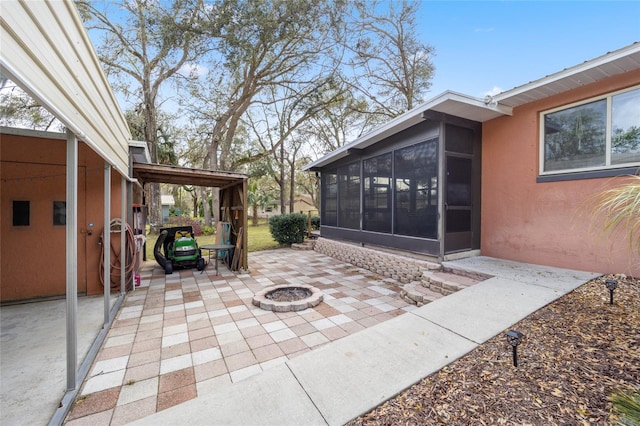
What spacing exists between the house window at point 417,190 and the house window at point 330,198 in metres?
2.90

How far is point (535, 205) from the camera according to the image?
4430mm

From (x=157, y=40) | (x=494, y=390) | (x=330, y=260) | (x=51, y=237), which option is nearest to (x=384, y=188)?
(x=330, y=260)

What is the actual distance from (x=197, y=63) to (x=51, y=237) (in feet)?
29.9

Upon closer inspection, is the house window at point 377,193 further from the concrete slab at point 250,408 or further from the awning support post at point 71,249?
the awning support post at point 71,249

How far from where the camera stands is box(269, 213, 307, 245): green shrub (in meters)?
9.95

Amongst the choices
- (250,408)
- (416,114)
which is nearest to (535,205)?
(416,114)

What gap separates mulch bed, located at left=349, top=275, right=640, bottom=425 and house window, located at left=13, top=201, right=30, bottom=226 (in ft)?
17.7

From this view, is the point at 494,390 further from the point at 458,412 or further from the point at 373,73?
the point at 373,73

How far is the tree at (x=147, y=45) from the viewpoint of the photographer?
8750 millimetres

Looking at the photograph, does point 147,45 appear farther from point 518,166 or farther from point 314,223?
point 518,166

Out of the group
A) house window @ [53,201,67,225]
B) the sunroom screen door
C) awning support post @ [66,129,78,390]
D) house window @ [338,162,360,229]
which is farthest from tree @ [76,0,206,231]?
the sunroom screen door

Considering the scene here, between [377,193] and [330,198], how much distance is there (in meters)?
2.62

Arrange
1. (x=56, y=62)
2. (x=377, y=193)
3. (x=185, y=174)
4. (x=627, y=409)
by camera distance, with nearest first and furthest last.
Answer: (x=627, y=409)
(x=56, y=62)
(x=185, y=174)
(x=377, y=193)

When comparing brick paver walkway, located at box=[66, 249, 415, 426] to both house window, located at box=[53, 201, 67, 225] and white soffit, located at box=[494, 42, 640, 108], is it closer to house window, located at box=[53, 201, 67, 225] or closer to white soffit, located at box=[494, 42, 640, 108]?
house window, located at box=[53, 201, 67, 225]
